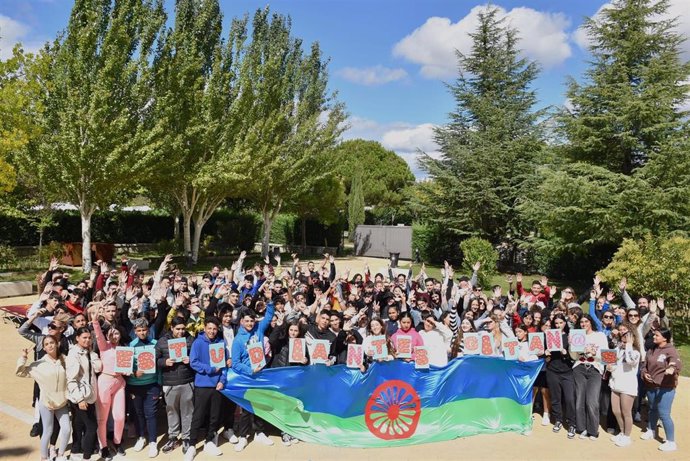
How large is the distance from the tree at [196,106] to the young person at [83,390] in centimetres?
1654

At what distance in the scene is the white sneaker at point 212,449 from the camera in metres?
6.46

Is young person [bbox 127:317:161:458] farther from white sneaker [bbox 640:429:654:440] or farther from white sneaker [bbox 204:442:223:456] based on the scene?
white sneaker [bbox 640:429:654:440]

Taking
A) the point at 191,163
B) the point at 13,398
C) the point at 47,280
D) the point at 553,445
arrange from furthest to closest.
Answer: the point at 191,163 → the point at 47,280 → the point at 13,398 → the point at 553,445

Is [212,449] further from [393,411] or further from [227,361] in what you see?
[393,411]

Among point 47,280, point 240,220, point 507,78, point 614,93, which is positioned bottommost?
point 47,280

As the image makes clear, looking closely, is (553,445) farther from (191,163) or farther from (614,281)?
(191,163)

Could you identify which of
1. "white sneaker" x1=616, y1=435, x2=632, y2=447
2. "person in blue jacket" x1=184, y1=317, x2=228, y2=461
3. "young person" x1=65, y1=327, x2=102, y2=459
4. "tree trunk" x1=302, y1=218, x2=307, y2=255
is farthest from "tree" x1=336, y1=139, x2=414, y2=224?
"young person" x1=65, y1=327, x2=102, y2=459

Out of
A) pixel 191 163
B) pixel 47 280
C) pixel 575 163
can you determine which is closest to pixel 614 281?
pixel 575 163

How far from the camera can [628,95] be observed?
18.7 m

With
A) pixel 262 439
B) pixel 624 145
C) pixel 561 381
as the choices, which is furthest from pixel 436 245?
pixel 262 439

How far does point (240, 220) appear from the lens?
3584cm

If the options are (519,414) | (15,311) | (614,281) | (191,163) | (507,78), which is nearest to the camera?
(519,414)

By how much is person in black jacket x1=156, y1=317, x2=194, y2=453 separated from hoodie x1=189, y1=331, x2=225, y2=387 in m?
0.10

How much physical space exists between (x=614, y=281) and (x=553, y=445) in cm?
929
